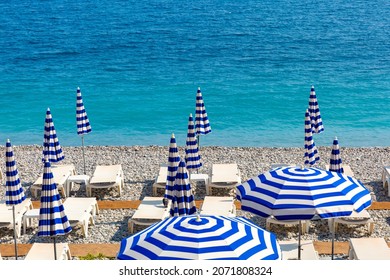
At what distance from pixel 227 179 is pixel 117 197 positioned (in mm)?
2595

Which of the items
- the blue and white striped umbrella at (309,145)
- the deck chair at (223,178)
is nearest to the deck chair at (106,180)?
the deck chair at (223,178)

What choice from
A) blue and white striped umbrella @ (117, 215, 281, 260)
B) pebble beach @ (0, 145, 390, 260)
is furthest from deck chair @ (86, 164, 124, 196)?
blue and white striped umbrella @ (117, 215, 281, 260)

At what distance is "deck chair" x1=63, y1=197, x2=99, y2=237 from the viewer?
14891 millimetres

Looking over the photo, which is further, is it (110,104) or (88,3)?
(88,3)

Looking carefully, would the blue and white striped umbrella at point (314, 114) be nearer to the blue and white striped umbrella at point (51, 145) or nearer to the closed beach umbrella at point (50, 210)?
the blue and white striped umbrella at point (51, 145)

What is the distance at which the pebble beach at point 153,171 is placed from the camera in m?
15.0

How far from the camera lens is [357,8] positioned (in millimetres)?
62969

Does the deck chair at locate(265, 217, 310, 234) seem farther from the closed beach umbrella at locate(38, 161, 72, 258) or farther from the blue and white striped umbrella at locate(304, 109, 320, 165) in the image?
the closed beach umbrella at locate(38, 161, 72, 258)

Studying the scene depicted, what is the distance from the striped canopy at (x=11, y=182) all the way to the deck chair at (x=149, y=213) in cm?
258

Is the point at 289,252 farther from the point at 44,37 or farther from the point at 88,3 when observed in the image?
the point at 88,3

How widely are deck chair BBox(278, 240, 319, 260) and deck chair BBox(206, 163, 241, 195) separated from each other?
4.01 meters

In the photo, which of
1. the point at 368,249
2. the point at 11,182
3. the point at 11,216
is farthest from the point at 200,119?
the point at 368,249

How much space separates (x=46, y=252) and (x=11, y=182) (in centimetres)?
139
